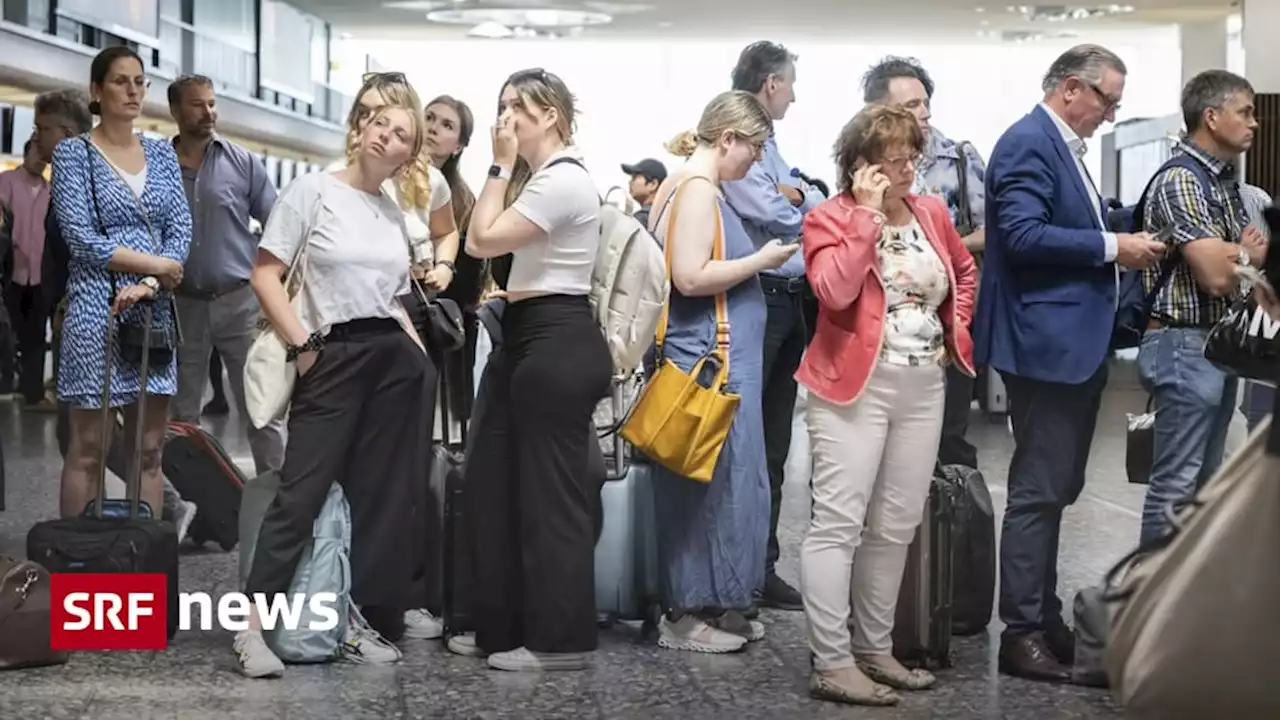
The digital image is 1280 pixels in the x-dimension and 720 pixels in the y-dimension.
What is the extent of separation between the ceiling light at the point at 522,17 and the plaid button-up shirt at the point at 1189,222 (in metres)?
14.8

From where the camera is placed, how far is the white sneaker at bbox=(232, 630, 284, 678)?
426cm

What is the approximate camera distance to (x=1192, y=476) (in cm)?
452

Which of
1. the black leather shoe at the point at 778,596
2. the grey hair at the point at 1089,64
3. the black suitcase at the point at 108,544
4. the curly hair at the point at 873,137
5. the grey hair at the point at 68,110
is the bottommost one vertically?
the black leather shoe at the point at 778,596

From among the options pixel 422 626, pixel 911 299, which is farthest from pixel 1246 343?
pixel 422 626

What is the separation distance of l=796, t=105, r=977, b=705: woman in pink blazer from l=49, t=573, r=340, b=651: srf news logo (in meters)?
1.24

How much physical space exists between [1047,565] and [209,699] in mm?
2001

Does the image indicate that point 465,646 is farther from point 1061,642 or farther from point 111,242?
point 111,242

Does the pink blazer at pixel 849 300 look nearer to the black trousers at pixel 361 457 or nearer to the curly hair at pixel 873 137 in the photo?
the curly hair at pixel 873 137

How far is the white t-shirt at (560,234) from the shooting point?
4215 mm

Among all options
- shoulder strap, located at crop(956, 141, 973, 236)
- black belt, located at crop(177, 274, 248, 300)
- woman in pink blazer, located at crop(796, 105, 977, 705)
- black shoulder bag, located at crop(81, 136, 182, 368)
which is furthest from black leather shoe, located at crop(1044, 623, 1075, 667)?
black belt, located at crop(177, 274, 248, 300)

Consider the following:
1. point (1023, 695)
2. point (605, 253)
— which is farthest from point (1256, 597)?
point (605, 253)

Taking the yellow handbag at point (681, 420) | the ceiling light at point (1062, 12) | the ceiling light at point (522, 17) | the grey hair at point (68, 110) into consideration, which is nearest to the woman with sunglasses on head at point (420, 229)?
the yellow handbag at point (681, 420)

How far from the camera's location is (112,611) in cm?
459

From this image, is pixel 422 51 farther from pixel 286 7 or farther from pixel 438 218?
pixel 438 218
